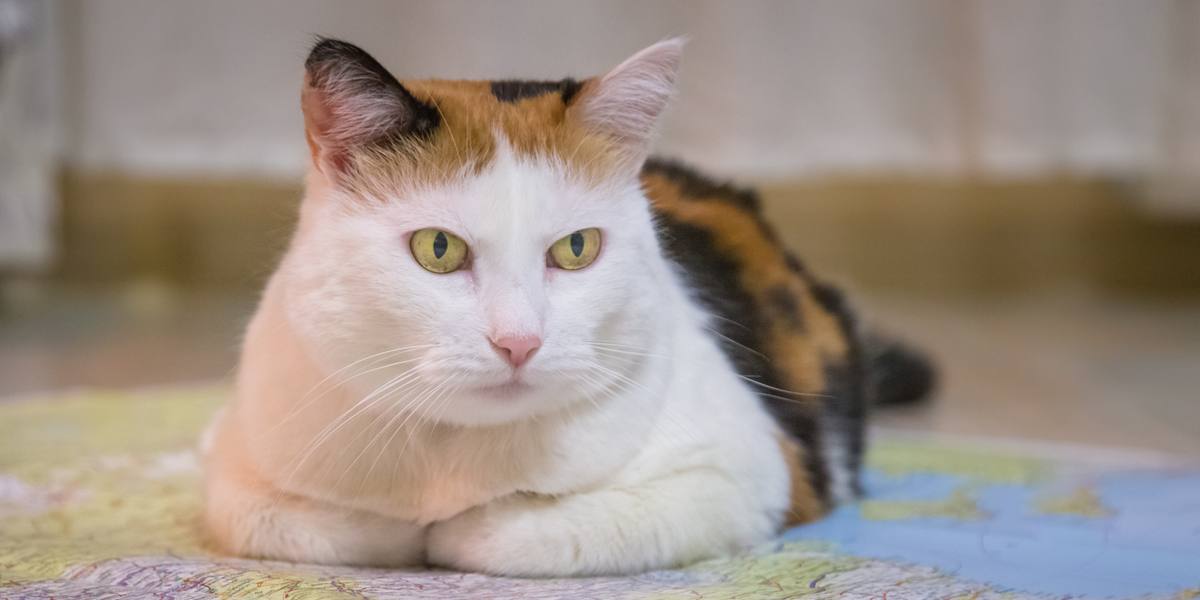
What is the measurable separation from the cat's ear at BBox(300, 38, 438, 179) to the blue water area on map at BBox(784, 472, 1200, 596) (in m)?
0.60

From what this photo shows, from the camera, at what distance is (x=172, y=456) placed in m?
1.67

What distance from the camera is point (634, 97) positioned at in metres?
1.12

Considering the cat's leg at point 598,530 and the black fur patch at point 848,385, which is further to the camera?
the black fur patch at point 848,385

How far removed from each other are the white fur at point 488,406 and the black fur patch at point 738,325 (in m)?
0.07

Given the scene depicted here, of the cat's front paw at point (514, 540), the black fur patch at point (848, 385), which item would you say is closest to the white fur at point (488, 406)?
the cat's front paw at point (514, 540)

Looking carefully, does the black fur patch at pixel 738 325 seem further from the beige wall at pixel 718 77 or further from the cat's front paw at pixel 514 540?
the beige wall at pixel 718 77

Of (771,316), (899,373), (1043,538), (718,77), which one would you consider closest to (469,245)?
(771,316)

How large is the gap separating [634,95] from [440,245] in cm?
25

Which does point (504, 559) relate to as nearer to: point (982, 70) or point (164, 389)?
point (164, 389)

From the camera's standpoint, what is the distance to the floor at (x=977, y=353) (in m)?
2.11

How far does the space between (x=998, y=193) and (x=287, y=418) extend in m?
3.69

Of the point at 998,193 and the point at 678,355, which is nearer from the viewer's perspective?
the point at 678,355

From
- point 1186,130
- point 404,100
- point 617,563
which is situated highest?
point 1186,130

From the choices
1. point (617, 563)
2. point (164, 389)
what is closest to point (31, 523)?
point (617, 563)
